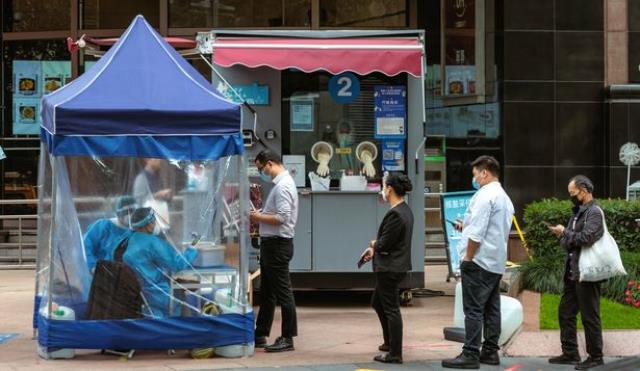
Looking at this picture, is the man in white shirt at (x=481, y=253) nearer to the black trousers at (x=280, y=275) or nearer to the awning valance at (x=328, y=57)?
the black trousers at (x=280, y=275)

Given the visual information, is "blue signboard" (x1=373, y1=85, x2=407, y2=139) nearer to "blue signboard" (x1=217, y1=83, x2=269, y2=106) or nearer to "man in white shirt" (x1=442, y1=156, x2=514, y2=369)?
"blue signboard" (x1=217, y1=83, x2=269, y2=106)

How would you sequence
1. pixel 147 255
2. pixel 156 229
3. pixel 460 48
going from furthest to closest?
pixel 460 48
pixel 156 229
pixel 147 255

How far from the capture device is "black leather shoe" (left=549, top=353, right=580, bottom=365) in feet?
26.6

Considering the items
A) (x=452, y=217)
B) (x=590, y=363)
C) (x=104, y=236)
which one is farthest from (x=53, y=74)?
(x=590, y=363)

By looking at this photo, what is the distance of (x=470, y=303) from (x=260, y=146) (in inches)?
170

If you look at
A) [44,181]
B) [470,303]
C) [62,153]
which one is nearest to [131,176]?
[62,153]

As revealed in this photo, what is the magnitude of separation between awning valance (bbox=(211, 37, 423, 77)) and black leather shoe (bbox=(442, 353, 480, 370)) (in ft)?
13.0

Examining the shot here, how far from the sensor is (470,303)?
25.5ft

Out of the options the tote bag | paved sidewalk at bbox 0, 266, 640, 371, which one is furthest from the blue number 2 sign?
the tote bag

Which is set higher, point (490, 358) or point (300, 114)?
point (300, 114)

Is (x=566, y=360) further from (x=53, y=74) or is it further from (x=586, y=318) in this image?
(x=53, y=74)

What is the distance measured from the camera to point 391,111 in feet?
37.2

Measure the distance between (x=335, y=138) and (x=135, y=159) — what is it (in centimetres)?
376

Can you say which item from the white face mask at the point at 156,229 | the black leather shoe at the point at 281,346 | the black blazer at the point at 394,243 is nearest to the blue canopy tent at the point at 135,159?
the white face mask at the point at 156,229
